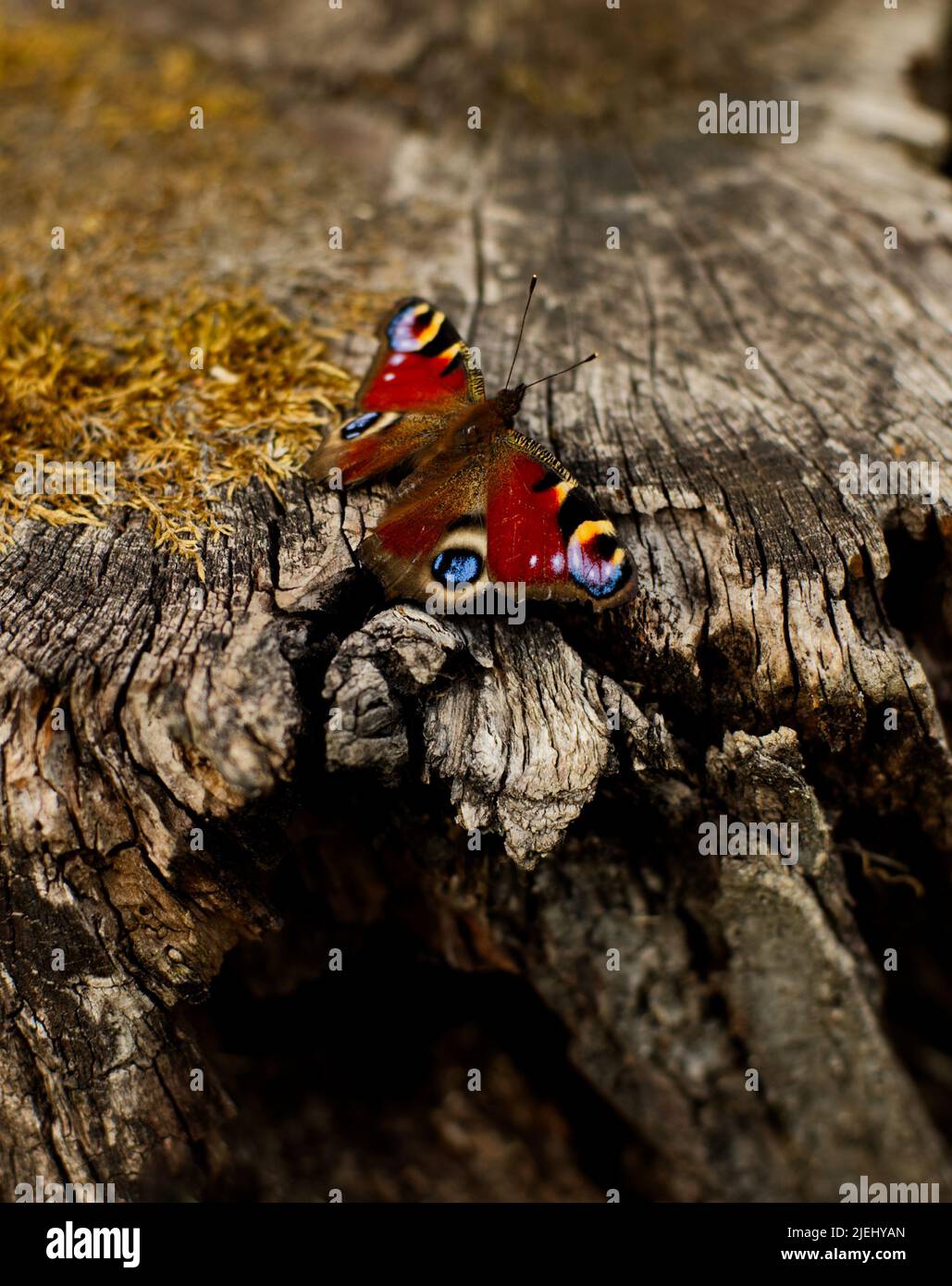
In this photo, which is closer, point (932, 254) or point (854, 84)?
point (932, 254)

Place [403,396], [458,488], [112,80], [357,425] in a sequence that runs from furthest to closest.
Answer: [112,80] → [403,396] → [357,425] → [458,488]

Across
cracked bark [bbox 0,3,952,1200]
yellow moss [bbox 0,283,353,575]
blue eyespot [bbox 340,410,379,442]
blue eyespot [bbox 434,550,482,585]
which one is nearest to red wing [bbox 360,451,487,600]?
blue eyespot [bbox 434,550,482,585]

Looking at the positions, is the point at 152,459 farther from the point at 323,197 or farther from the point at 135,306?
the point at 323,197

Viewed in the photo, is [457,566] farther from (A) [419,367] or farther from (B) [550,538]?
(A) [419,367]

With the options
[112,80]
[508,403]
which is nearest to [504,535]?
[508,403]

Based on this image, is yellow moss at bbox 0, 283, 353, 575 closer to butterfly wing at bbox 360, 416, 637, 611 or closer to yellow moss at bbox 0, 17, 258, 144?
butterfly wing at bbox 360, 416, 637, 611

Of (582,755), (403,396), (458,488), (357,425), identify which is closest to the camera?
(582,755)

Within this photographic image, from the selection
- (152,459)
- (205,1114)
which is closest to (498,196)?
(152,459)

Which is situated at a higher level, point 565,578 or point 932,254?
point 932,254
